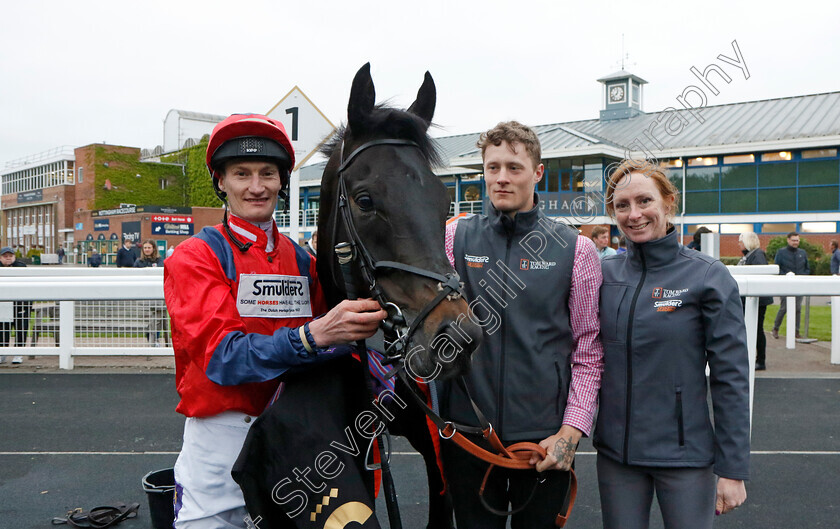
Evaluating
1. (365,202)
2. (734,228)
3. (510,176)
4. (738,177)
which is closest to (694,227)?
(734,228)

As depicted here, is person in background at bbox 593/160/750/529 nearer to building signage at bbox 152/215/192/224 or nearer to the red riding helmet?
the red riding helmet

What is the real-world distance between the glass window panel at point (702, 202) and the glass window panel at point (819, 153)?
11.3 ft

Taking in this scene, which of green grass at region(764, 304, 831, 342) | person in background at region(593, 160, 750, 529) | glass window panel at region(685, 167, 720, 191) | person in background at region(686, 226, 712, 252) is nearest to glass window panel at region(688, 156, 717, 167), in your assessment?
glass window panel at region(685, 167, 720, 191)

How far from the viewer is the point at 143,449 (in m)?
Answer: 4.40

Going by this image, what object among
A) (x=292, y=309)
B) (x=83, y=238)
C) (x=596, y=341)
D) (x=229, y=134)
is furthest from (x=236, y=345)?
(x=83, y=238)

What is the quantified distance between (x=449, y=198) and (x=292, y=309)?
60 cm

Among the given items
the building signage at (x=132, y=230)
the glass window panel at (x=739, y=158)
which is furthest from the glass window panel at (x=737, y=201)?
the building signage at (x=132, y=230)

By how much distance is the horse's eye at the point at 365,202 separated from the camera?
1.63m

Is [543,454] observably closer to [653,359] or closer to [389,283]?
[653,359]

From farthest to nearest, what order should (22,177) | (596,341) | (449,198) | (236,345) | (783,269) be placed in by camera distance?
(22,177) < (783,269) < (596,341) < (449,198) < (236,345)

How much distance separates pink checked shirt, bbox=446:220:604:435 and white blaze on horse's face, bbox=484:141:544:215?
0.89ft

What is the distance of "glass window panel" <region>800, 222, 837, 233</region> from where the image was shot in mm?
22877

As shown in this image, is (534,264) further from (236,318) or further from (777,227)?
(777,227)

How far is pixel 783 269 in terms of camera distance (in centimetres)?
1064
